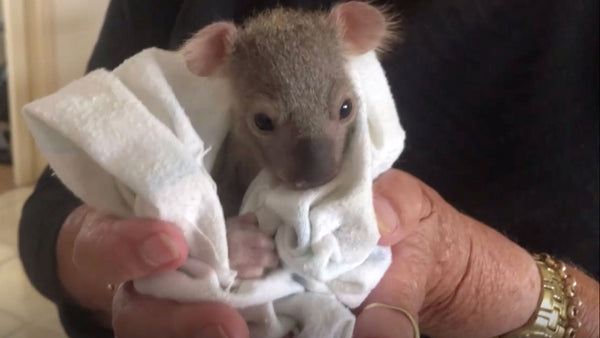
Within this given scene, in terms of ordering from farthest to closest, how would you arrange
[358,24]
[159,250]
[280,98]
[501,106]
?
[501,106]
[358,24]
[280,98]
[159,250]

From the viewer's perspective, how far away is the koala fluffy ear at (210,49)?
0.73 metres

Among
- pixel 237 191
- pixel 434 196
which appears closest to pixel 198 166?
pixel 237 191

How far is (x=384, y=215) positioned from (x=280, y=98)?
0.15m

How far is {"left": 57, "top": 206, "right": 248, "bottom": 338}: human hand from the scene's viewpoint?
59 cm

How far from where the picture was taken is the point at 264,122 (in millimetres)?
697

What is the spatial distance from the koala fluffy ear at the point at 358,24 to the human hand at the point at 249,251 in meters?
0.24

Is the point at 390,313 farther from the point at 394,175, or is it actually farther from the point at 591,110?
the point at 591,110

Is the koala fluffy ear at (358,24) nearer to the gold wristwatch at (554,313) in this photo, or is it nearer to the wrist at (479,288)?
the wrist at (479,288)

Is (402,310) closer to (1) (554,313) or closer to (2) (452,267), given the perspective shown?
(2) (452,267)

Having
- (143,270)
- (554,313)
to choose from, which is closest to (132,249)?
(143,270)

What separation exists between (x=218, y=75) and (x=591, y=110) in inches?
22.9

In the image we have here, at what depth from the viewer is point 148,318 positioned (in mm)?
634

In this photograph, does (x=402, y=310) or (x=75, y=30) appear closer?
(x=402, y=310)

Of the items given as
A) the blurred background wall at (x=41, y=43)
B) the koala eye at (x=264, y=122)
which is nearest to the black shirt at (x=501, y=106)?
the koala eye at (x=264, y=122)
